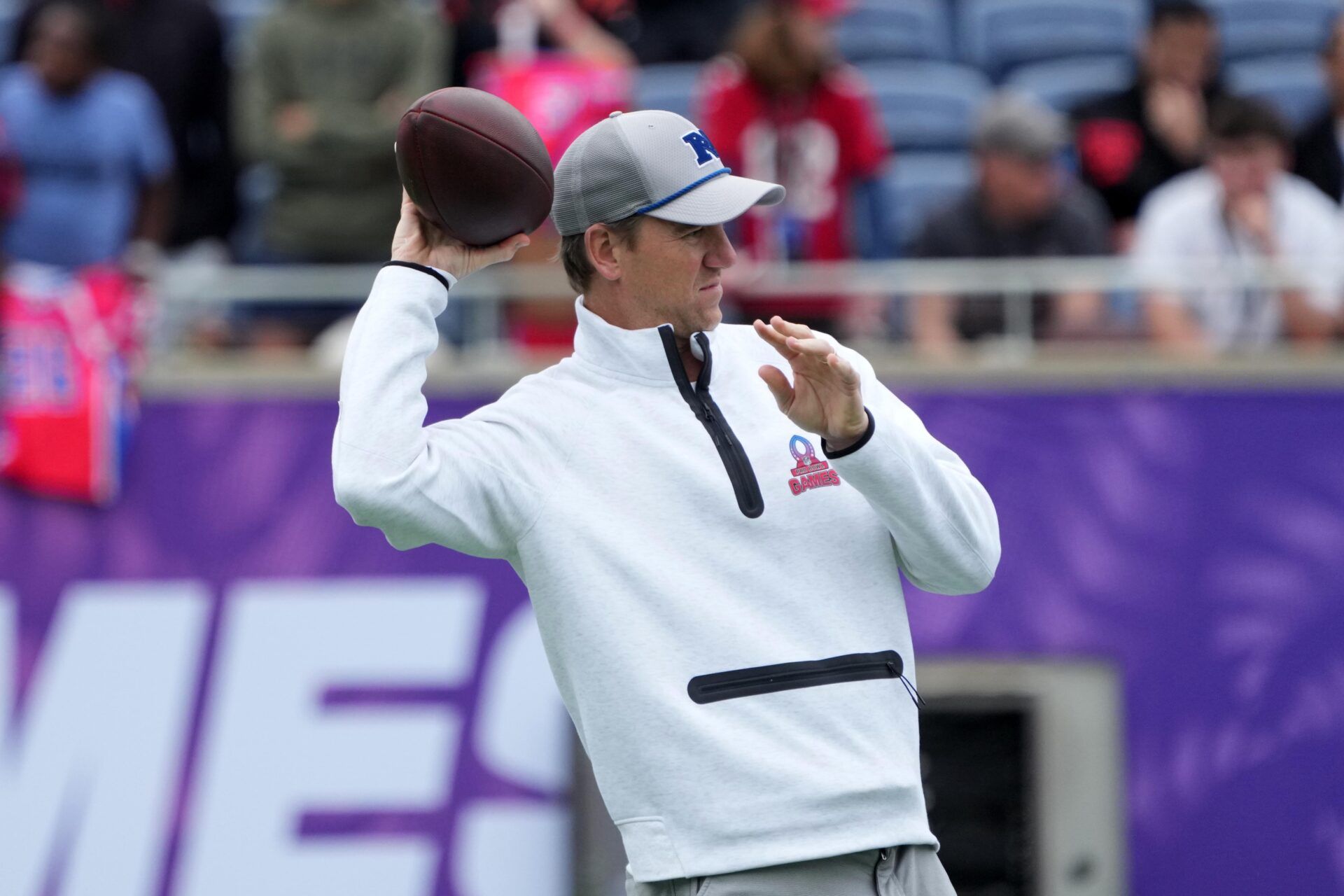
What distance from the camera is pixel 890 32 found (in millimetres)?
8156

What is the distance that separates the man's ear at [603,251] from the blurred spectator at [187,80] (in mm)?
4372

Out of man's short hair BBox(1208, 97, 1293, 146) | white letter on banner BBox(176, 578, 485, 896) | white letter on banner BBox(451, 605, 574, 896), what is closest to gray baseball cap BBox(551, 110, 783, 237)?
white letter on banner BBox(451, 605, 574, 896)

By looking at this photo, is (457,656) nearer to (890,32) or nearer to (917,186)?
(917,186)

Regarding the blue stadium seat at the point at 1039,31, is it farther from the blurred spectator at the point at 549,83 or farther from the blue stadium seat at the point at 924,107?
the blurred spectator at the point at 549,83

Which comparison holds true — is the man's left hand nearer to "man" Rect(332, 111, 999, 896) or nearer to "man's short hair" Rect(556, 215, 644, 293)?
"man" Rect(332, 111, 999, 896)

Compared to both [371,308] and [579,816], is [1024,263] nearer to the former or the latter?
[579,816]

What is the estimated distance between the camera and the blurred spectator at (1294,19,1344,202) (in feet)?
21.4

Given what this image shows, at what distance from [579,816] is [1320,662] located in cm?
218

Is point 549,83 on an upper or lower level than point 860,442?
lower

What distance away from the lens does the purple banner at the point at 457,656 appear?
17.9ft

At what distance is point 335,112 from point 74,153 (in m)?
0.88

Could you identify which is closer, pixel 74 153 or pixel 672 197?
pixel 672 197

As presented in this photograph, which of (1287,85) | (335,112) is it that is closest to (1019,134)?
(335,112)

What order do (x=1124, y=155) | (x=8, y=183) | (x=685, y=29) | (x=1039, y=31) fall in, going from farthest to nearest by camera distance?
(x=1039, y=31) → (x=685, y=29) → (x=1124, y=155) → (x=8, y=183)
